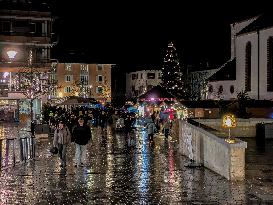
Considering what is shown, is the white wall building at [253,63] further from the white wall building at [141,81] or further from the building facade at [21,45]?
the white wall building at [141,81]

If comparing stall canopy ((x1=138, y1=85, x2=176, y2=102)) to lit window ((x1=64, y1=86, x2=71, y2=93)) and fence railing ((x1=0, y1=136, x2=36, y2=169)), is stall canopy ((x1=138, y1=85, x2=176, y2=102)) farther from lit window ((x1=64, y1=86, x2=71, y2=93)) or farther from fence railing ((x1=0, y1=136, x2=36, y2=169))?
lit window ((x1=64, y1=86, x2=71, y2=93))

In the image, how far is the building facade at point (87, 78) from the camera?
326ft

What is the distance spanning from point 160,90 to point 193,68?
58.0m

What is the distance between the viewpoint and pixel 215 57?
106 m

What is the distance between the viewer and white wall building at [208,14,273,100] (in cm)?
5125

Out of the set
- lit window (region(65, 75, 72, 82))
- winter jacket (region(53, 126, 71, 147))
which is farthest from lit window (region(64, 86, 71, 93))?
winter jacket (region(53, 126, 71, 147))

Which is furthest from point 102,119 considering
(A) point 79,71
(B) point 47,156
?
(A) point 79,71

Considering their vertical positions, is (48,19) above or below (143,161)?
above

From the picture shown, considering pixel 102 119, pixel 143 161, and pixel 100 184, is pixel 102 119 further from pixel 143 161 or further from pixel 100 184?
pixel 100 184

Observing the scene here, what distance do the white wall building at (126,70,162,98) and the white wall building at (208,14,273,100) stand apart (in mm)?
53571

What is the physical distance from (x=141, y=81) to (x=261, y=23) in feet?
213

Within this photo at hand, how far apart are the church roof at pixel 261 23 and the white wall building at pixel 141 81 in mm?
57644

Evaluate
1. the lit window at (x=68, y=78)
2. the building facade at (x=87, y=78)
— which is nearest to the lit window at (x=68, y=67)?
the building facade at (x=87, y=78)

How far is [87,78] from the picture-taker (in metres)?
102
